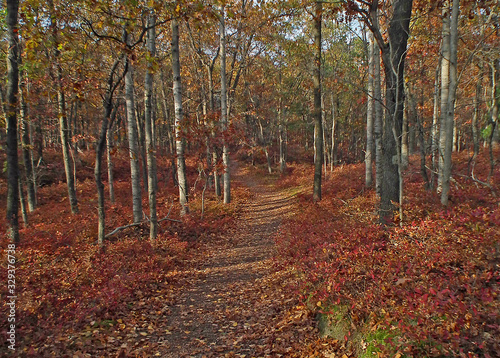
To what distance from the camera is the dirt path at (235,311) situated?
15.4 feet

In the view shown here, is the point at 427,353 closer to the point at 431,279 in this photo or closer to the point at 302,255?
the point at 431,279

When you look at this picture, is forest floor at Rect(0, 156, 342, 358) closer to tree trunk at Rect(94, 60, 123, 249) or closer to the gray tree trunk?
the gray tree trunk

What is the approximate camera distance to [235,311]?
5840 mm

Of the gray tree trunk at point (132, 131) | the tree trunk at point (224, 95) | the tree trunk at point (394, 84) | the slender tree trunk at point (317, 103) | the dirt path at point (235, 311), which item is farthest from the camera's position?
the tree trunk at point (224, 95)

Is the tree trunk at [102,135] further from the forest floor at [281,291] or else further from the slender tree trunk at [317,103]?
the slender tree trunk at [317,103]

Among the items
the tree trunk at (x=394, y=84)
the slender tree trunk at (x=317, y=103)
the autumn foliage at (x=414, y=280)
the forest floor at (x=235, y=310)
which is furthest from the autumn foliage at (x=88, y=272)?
the tree trunk at (x=394, y=84)

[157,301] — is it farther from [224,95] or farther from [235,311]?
[224,95]

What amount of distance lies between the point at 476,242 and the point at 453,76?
12.6 ft

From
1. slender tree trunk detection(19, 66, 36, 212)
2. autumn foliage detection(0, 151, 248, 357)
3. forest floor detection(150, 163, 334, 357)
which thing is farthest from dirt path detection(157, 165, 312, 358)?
slender tree trunk detection(19, 66, 36, 212)

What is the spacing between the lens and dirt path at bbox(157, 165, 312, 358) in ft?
15.4

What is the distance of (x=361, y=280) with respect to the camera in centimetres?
518

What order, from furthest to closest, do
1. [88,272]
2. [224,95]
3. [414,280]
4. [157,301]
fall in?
[224,95]
[88,272]
[157,301]
[414,280]

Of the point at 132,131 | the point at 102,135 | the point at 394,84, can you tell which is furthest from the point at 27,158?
the point at 394,84

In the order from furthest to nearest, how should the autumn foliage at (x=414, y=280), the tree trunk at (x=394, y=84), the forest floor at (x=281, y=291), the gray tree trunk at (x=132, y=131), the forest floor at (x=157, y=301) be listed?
the gray tree trunk at (x=132, y=131), the tree trunk at (x=394, y=84), the forest floor at (x=157, y=301), the forest floor at (x=281, y=291), the autumn foliage at (x=414, y=280)
